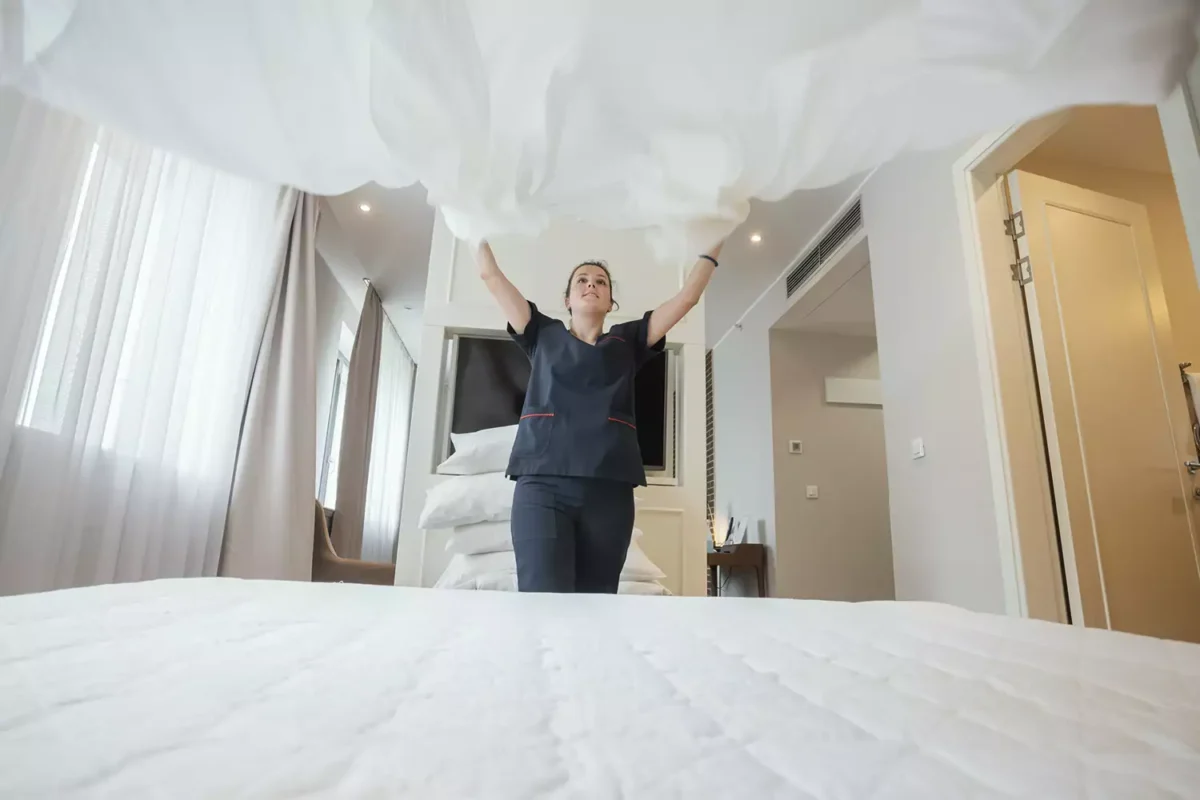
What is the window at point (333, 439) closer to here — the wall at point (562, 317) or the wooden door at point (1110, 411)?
the wall at point (562, 317)

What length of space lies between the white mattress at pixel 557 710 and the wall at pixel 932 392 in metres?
1.99

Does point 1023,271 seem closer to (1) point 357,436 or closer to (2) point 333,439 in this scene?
(1) point 357,436

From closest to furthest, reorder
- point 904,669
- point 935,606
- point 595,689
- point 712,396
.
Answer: point 595,689
point 904,669
point 935,606
point 712,396

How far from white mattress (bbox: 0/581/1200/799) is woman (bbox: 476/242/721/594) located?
77 cm

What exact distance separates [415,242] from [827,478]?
3354 millimetres

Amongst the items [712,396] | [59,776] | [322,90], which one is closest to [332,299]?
[712,396]

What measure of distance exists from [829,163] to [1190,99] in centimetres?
57

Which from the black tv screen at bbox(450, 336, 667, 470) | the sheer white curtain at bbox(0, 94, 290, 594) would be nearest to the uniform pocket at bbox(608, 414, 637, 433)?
the black tv screen at bbox(450, 336, 667, 470)

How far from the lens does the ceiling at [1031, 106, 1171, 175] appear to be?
2.94m

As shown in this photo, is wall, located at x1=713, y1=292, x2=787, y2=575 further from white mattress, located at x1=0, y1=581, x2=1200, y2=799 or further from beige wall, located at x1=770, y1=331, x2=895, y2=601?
white mattress, located at x1=0, y1=581, x2=1200, y2=799

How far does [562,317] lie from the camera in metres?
3.01

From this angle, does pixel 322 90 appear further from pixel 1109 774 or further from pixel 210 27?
pixel 1109 774

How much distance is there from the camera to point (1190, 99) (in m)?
1.06

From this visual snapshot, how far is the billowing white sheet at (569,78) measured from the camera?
2.81 feet
